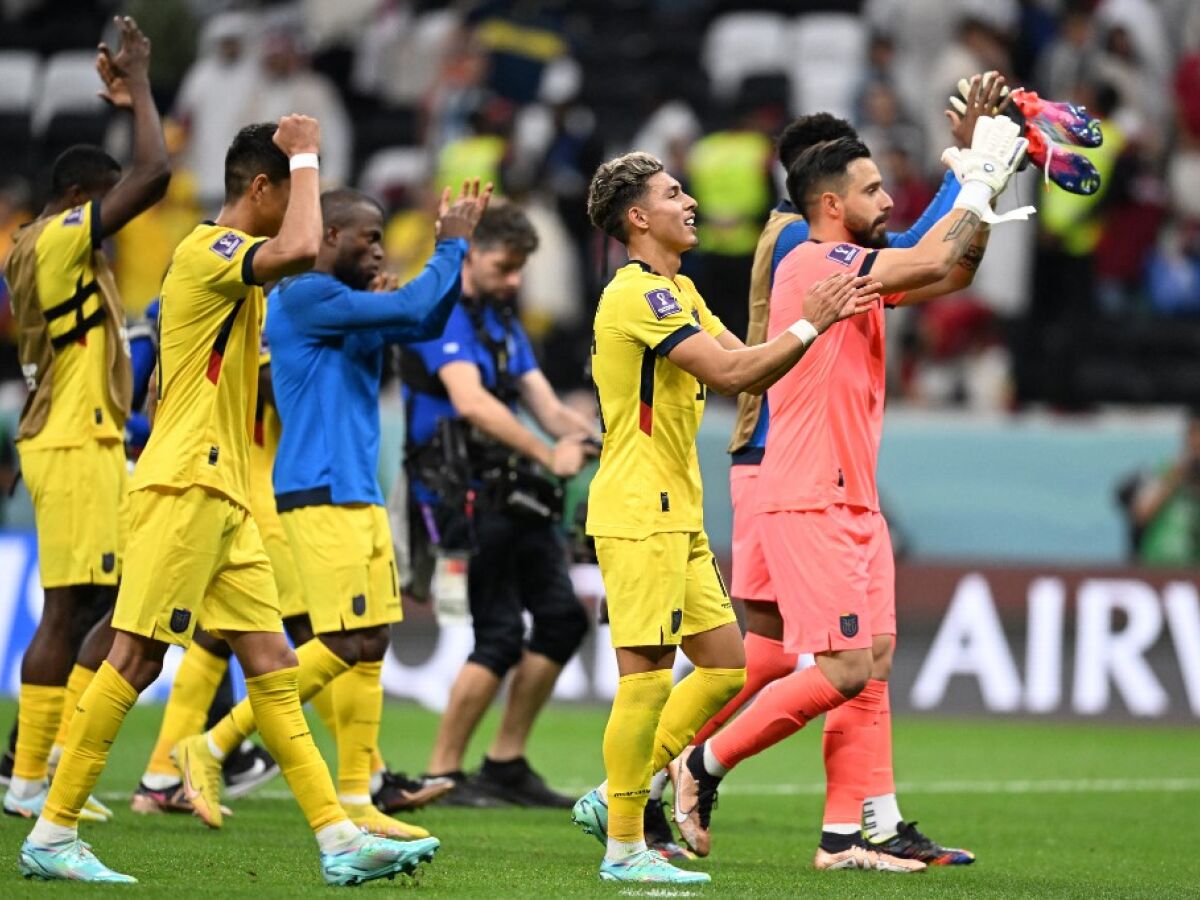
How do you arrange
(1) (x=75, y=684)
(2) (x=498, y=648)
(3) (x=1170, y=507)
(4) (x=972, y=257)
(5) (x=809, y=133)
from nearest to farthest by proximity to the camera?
(4) (x=972, y=257) → (5) (x=809, y=133) → (1) (x=75, y=684) → (2) (x=498, y=648) → (3) (x=1170, y=507)

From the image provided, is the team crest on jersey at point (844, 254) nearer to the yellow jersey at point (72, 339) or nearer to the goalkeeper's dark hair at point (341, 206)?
the goalkeeper's dark hair at point (341, 206)

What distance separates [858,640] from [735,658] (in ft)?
1.65

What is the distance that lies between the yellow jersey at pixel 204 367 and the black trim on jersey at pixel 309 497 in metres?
1.08

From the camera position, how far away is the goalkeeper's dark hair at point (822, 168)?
25.0 feet

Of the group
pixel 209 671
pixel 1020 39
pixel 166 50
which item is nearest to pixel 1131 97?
pixel 1020 39

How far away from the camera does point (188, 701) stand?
891cm

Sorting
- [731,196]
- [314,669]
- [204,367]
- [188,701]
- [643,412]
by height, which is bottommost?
[188,701]

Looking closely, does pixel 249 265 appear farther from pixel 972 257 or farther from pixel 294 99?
pixel 294 99

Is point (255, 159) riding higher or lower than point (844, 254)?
higher

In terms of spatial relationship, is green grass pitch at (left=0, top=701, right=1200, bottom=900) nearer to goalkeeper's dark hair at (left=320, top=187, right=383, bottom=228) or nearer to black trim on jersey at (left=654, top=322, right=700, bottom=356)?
black trim on jersey at (left=654, top=322, right=700, bottom=356)

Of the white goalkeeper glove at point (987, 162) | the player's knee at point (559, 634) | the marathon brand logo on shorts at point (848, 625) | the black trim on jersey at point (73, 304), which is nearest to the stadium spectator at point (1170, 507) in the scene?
the player's knee at point (559, 634)

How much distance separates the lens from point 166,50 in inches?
816

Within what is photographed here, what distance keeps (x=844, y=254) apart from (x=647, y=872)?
7.44 feet

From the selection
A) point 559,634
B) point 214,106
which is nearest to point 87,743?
point 559,634
